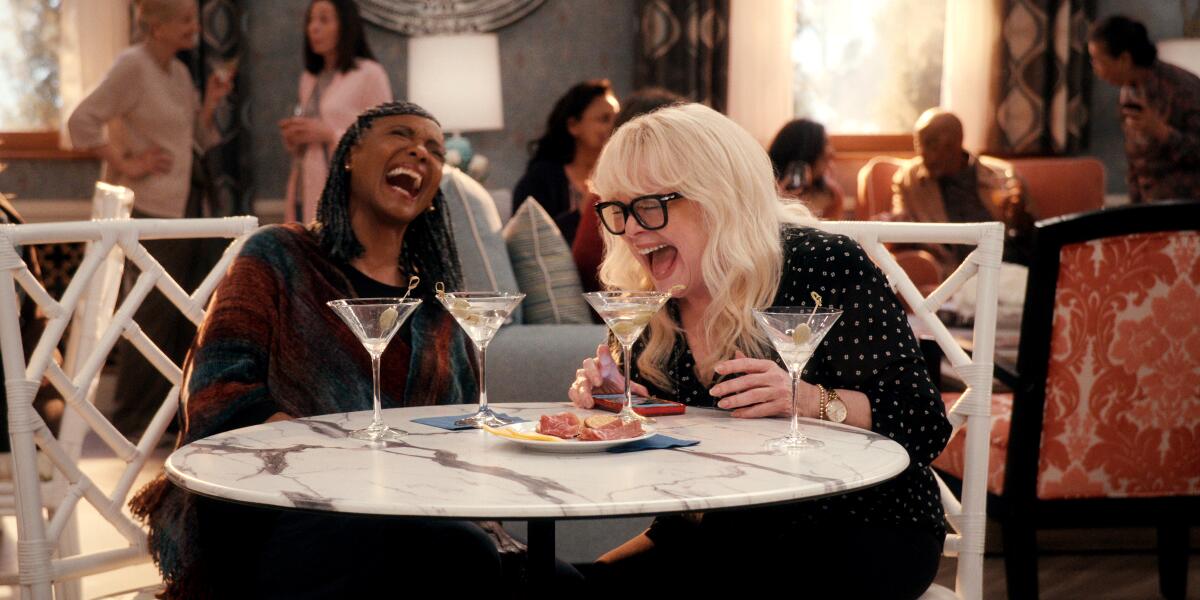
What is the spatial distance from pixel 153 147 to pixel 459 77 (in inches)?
63.5

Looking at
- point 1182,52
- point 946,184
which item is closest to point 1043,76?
point 1182,52

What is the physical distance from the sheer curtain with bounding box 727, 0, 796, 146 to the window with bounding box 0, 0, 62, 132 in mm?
3611

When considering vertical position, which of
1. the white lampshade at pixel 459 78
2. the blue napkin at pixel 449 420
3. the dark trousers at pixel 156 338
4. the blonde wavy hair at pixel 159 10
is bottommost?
the dark trousers at pixel 156 338

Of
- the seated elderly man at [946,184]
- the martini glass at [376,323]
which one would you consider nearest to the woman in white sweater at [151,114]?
the seated elderly man at [946,184]

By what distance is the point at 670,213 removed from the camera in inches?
73.5

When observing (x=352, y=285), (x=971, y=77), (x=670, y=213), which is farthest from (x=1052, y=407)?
(x=971, y=77)

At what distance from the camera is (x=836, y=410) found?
5.56 ft

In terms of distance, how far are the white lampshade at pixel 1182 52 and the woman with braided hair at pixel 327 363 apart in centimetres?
445

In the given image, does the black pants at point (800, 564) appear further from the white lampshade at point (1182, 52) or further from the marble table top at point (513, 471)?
the white lampshade at point (1182, 52)

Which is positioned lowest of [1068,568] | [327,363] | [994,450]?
[1068,568]

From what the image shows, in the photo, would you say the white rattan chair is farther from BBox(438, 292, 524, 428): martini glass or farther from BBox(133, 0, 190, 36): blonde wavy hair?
BBox(133, 0, 190, 36): blonde wavy hair

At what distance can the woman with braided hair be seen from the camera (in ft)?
5.76

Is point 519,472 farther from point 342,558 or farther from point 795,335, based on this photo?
point 342,558

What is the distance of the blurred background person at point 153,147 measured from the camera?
4496mm
